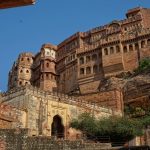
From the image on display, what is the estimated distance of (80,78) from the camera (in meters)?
55.5

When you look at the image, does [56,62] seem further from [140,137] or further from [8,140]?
[8,140]

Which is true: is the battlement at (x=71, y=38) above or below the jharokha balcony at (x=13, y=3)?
above

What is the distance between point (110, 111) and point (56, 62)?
3227cm

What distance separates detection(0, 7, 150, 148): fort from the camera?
2878cm

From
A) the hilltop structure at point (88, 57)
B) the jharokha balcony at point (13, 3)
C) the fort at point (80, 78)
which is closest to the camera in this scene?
the jharokha balcony at point (13, 3)

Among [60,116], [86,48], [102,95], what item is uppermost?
[86,48]

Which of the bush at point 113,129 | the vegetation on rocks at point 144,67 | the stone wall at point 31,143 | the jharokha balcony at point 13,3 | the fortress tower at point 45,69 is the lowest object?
the stone wall at point 31,143

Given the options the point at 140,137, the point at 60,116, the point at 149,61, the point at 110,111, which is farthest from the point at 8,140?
the point at 149,61

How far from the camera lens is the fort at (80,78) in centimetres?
2878

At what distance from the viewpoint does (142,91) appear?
1534 inches

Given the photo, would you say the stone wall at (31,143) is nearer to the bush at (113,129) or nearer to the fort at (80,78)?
the fort at (80,78)

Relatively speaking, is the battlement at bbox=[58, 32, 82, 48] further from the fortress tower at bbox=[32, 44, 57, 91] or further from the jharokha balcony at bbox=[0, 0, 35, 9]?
the jharokha balcony at bbox=[0, 0, 35, 9]

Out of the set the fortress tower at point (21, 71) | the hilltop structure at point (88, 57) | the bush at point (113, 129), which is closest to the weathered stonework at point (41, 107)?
the bush at point (113, 129)

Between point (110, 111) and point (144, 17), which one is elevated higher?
point (144, 17)
